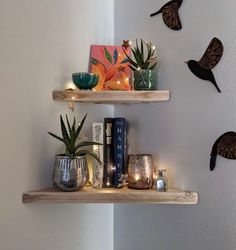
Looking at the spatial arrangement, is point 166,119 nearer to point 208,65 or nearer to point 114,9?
point 208,65

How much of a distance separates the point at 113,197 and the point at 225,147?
1.27ft

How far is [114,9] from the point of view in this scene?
4.25 ft

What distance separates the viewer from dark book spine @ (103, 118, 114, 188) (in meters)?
1.15

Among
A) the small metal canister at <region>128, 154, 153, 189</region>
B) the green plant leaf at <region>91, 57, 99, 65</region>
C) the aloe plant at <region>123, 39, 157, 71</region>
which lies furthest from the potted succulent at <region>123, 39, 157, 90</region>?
the small metal canister at <region>128, 154, 153, 189</region>

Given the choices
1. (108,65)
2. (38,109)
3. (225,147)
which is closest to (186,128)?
(225,147)

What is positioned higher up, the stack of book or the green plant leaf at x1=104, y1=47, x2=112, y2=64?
the green plant leaf at x1=104, y1=47, x2=112, y2=64

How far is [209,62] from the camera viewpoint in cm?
106

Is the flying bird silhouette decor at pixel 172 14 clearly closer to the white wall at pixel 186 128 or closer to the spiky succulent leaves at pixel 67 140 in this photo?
the white wall at pixel 186 128

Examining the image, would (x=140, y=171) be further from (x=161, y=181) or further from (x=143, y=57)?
(x=143, y=57)

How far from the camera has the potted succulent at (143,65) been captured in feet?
3.65

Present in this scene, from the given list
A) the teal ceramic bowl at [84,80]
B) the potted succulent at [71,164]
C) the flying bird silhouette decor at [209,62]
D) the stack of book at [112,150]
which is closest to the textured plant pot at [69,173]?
the potted succulent at [71,164]

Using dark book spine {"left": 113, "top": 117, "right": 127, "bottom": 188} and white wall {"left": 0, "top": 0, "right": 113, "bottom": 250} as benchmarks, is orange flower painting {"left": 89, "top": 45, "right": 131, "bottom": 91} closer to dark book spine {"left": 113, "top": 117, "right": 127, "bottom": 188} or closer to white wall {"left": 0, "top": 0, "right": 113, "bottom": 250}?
white wall {"left": 0, "top": 0, "right": 113, "bottom": 250}

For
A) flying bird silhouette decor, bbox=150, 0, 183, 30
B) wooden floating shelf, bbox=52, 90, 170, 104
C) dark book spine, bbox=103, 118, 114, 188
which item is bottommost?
dark book spine, bbox=103, 118, 114, 188

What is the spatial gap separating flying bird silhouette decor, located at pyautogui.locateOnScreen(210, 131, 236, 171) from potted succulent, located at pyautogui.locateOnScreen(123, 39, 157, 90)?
28 centimetres
